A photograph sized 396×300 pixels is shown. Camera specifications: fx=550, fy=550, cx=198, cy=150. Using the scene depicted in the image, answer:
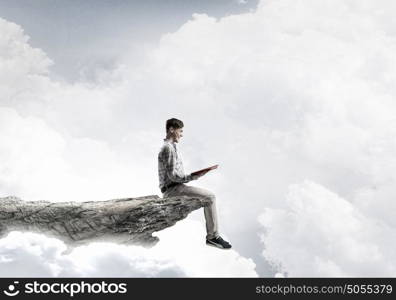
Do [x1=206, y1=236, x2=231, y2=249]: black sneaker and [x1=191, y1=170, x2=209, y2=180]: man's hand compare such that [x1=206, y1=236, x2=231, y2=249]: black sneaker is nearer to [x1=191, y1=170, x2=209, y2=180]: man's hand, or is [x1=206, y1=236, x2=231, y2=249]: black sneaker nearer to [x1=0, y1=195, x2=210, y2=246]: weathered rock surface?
[x1=0, y1=195, x2=210, y2=246]: weathered rock surface

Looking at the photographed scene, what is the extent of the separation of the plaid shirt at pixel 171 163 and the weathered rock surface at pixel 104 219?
0.76 m

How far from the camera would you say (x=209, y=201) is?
1359cm

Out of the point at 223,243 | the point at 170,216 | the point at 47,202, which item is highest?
the point at 47,202

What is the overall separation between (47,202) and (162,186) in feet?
10.9

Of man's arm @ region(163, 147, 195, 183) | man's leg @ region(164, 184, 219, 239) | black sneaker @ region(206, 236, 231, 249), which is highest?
man's arm @ region(163, 147, 195, 183)

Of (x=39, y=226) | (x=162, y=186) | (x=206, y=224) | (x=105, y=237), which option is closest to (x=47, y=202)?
(x=39, y=226)

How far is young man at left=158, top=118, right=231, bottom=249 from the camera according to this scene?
1323cm

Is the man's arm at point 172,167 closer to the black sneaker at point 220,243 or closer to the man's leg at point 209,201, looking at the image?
the man's leg at point 209,201

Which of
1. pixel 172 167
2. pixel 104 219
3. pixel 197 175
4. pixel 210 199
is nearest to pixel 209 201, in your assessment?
pixel 210 199

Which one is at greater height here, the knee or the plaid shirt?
the plaid shirt

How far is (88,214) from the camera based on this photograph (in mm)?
14008

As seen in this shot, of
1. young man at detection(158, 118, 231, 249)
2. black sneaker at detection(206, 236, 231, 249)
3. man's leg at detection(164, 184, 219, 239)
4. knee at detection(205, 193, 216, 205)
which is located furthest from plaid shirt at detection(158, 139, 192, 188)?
black sneaker at detection(206, 236, 231, 249)

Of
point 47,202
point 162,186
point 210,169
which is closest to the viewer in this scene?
point 210,169

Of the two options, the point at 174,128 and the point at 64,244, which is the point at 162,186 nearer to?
the point at 174,128
